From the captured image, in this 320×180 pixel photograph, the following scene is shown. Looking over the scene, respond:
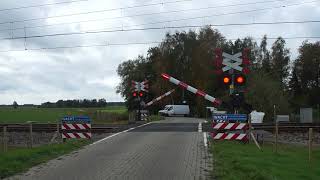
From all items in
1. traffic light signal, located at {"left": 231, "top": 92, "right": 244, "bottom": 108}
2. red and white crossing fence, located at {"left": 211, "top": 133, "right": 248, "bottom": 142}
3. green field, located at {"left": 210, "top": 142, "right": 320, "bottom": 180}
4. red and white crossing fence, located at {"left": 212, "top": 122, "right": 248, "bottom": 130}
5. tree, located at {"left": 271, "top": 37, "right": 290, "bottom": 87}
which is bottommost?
green field, located at {"left": 210, "top": 142, "right": 320, "bottom": 180}

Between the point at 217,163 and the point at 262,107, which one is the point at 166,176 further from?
the point at 262,107

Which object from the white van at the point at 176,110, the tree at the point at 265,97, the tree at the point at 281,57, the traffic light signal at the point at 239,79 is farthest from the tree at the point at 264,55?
the traffic light signal at the point at 239,79

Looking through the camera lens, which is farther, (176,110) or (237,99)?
(176,110)

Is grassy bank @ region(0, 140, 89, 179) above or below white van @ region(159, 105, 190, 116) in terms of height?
below

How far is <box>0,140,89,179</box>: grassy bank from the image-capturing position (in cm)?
1511

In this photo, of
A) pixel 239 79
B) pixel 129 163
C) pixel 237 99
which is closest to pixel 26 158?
pixel 129 163

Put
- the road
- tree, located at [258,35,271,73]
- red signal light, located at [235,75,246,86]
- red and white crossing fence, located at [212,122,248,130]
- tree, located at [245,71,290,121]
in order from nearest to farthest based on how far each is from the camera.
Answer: the road, red and white crossing fence, located at [212,122,248,130], red signal light, located at [235,75,246,86], tree, located at [245,71,290,121], tree, located at [258,35,271,73]

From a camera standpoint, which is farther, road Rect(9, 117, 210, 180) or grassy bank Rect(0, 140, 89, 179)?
grassy bank Rect(0, 140, 89, 179)

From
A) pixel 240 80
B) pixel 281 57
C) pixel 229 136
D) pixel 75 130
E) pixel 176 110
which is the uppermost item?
pixel 281 57

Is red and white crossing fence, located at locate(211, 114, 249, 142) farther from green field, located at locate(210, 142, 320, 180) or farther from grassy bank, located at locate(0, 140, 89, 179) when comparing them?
grassy bank, located at locate(0, 140, 89, 179)

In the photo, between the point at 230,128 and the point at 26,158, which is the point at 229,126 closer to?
the point at 230,128

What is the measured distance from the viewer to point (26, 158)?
17.6m

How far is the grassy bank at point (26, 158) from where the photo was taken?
15109mm

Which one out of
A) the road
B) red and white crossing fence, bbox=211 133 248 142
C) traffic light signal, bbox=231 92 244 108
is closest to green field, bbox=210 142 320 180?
the road
